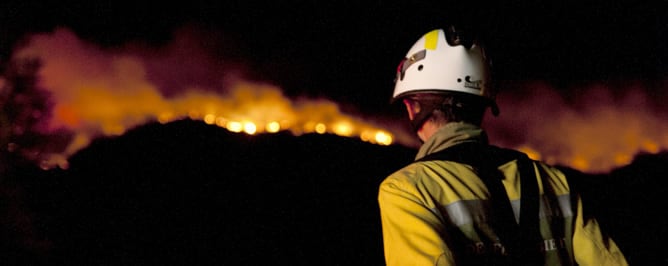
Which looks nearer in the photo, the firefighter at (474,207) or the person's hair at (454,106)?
the firefighter at (474,207)

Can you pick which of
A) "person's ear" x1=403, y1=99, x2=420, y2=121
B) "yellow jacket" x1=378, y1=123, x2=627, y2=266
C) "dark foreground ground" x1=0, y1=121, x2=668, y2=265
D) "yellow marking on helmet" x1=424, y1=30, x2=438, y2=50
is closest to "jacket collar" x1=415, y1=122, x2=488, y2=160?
"yellow jacket" x1=378, y1=123, x2=627, y2=266

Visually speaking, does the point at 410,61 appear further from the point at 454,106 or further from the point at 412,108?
the point at 454,106

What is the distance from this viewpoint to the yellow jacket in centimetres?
180

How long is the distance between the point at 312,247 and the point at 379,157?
28.1 ft

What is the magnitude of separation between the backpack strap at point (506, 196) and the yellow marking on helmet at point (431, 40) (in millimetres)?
846

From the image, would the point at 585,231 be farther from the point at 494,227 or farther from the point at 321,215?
the point at 321,215

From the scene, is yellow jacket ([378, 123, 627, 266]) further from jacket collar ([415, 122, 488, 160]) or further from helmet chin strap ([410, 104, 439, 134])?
helmet chin strap ([410, 104, 439, 134])

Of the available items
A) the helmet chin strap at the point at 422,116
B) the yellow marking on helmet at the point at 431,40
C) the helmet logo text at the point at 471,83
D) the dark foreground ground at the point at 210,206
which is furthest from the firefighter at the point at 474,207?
the dark foreground ground at the point at 210,206

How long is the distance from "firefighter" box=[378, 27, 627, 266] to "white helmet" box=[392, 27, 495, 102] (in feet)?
0.52

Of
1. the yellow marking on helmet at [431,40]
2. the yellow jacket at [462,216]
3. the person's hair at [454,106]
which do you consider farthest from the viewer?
the yellow marking on helmet at [431,40]

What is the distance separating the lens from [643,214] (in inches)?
423

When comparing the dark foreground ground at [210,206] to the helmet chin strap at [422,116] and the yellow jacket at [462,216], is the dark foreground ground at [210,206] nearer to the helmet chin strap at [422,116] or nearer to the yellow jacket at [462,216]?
the yellow jacket at [462,216]

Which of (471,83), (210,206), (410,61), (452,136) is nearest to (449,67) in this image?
(471,83)

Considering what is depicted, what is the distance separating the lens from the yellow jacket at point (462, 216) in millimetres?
1804
